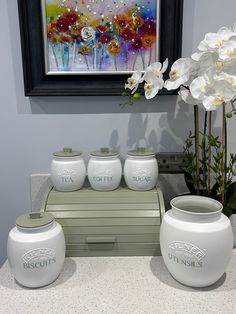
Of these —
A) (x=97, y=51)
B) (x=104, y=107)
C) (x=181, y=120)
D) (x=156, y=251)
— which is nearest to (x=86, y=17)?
(x=97, y=51)

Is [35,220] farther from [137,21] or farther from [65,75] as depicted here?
[137,21]

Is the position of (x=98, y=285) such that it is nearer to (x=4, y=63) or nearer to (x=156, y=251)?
(x=156, y=251)

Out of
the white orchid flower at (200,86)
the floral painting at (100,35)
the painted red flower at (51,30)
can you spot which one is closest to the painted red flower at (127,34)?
the floral painting at (100,35)

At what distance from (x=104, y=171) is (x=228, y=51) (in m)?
0.49

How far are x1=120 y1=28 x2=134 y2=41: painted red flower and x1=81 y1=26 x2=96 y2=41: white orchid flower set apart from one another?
0.09 m

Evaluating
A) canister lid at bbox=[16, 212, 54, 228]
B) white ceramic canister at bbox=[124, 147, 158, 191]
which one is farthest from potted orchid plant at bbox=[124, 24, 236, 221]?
canister lid at bbox=[16, 212, 54, 228]

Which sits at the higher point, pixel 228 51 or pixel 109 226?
pixel 228 51

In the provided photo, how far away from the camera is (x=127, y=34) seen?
1.05 metres

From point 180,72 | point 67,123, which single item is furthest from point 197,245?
point 67,123

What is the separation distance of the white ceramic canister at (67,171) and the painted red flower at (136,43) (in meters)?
0.39

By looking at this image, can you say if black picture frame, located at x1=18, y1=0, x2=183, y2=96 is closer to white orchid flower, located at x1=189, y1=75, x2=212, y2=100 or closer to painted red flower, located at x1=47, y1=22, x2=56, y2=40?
painted red flower, located at x1=47, y1=22, x2=56, y2=40

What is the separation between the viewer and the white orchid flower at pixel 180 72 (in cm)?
87

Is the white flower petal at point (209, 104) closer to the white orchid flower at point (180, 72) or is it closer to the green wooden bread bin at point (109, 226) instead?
the white orchid flower at point (180, 72)

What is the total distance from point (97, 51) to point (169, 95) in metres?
0.28
